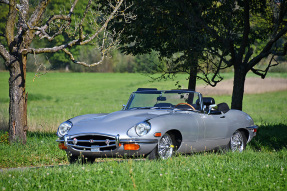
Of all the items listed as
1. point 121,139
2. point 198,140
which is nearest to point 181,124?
point 198,140

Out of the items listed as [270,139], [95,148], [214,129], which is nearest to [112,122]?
[95,148]

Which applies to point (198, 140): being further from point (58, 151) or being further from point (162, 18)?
point (162, 18)

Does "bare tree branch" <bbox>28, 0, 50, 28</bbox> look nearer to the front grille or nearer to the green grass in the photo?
the front grille

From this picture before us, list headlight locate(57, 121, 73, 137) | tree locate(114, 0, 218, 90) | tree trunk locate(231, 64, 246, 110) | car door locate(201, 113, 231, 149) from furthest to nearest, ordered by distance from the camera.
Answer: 1. tree trunk locate(231, 64, 246, 110)
2. tree locate(114, 0, 218, 90)
3. car door locate(201, 113, 231, 149)
4. headlight locate(57, 121, 73, 137)

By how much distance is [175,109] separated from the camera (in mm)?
10531

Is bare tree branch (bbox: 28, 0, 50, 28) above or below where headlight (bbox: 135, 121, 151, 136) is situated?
above

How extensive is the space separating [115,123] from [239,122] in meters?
3.75

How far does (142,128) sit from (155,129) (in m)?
0.24

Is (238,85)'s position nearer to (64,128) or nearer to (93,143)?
(64,128)

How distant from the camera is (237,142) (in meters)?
11.9

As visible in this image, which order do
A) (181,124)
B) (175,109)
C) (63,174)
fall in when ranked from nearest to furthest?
(63,174) < (181,124) < (175,109)

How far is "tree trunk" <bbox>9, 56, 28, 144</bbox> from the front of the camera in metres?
12.8

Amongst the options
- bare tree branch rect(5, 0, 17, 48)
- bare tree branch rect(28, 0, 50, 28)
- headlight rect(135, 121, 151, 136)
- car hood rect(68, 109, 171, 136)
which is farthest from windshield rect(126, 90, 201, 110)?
bare tree branch rect(5, 0, 17, 48)

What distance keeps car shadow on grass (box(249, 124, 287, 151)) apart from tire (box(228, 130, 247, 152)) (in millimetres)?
1448
